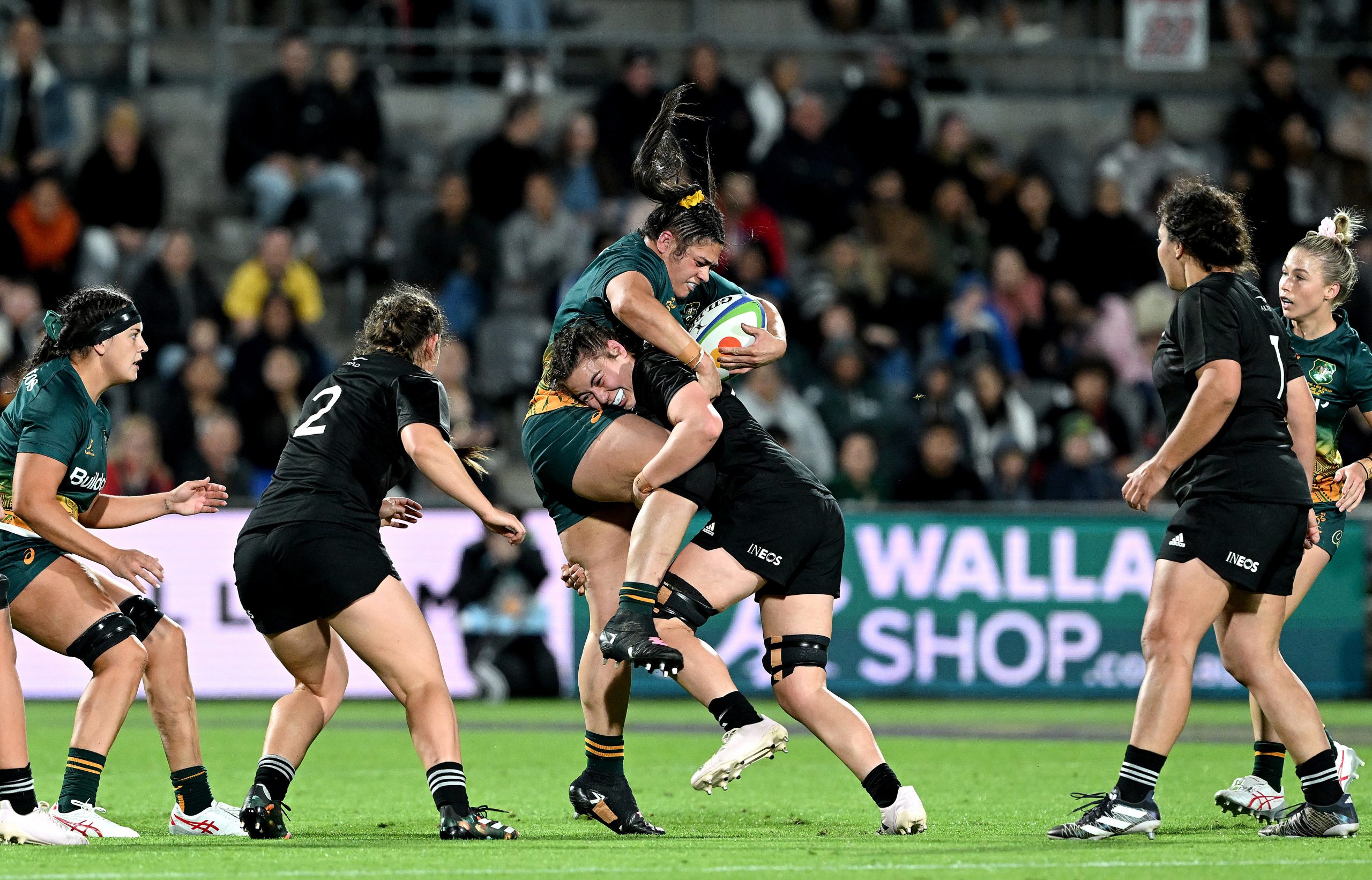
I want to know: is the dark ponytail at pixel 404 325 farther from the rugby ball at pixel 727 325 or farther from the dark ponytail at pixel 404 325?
the rugby ball at pixel 727 325

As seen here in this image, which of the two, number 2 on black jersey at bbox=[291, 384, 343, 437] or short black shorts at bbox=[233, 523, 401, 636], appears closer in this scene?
short black shorts at bbox=[233, 523, 401, 636]

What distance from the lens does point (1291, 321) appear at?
7.75m

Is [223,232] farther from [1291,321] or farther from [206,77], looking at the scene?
[1291,321]

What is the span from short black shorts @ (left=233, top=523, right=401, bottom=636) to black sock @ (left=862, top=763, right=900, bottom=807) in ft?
6.14

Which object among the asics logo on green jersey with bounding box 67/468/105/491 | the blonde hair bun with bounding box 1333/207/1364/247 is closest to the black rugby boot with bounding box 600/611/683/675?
the asics logo on green jersey with bounding box 67/468/105/491

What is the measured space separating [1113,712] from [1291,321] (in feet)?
20.0

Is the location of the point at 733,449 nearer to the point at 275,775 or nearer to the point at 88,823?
the point at 275,775

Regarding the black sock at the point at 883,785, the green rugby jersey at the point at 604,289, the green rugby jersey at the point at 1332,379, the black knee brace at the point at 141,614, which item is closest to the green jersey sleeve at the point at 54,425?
the black knee brace at the point at 141,614

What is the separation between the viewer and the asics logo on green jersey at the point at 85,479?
6.86 m

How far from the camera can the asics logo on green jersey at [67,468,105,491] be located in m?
6.86

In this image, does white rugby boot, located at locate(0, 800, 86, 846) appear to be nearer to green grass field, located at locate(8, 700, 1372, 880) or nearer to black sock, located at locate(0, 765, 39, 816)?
black sock, located at locate(0, 765, 39, 816)

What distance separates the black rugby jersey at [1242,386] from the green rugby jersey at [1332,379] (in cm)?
104

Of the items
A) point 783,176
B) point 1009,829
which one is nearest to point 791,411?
point 783,176

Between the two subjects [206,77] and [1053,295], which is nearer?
[1053,295]
